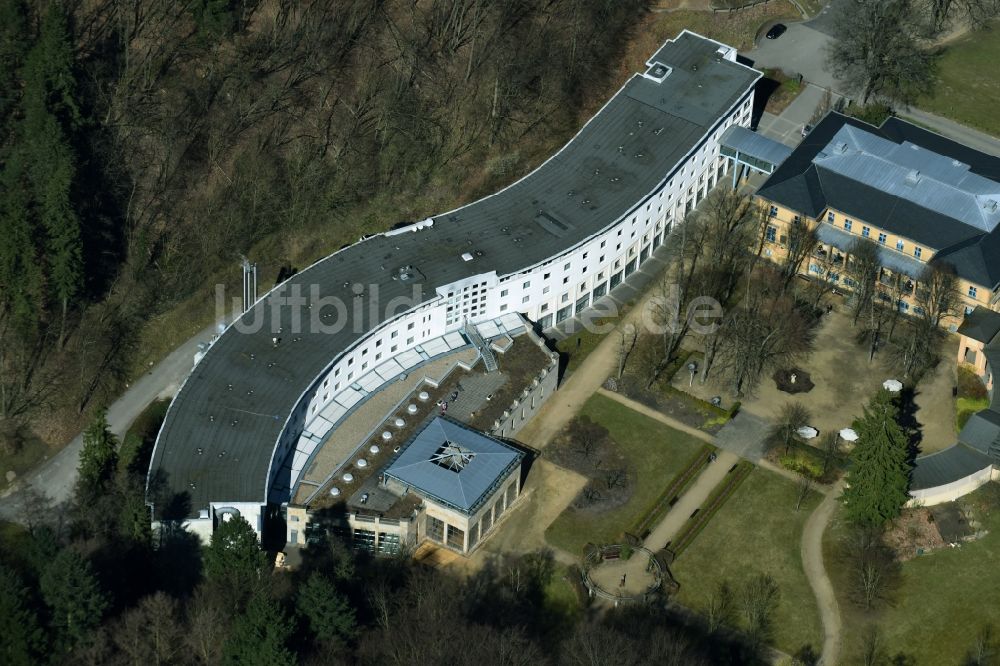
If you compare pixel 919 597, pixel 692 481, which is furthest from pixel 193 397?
pixel 919 597

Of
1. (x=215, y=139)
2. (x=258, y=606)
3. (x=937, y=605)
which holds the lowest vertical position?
(x=937, y=605)

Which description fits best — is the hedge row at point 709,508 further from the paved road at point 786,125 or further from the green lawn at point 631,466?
the paved road at point 786,125

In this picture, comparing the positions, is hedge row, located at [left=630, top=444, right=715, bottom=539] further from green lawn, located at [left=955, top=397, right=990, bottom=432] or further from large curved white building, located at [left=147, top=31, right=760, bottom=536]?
green lawn, located at [left=955, top=397, right=990, bottom=432]

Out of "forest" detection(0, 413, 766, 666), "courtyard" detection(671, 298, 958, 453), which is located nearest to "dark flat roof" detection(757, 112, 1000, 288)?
"courtyard" detection(671, 298, 958, 453)

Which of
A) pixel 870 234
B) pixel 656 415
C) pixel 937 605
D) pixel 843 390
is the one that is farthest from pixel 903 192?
pixel 937 605

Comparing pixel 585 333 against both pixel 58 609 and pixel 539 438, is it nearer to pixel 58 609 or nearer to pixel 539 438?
pixel 539 438

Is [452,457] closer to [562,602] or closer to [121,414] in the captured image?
[562,602]
